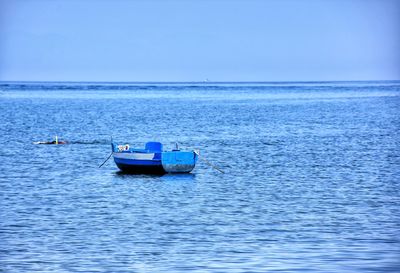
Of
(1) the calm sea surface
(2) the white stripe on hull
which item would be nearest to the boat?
(2) the white stripe on hull

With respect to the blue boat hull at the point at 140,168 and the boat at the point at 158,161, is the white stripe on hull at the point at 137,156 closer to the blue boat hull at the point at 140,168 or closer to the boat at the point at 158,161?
the boat at the point at 158,161

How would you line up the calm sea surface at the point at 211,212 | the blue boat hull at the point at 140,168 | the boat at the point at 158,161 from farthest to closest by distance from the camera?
1. the blue boat hull at the point at 140,168
2. the boat at the point at 158,161
3. the calm sea surface at the point at 211,212

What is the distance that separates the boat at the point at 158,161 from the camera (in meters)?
40.2

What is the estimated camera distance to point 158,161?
40156mm

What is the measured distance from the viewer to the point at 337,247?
22281 mm

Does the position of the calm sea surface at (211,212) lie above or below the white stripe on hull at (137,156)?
below

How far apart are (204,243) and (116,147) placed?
787 inches

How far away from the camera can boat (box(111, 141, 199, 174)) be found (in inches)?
1582

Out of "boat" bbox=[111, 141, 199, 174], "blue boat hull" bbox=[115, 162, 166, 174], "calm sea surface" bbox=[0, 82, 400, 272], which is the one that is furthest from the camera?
"blue boat hull" bbox=[115, 162, 166, 174]

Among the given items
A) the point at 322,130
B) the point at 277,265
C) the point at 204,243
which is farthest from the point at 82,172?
the point at 322,130

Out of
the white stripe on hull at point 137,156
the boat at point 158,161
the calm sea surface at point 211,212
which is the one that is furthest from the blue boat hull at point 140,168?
the calm sea surface at point 211,212

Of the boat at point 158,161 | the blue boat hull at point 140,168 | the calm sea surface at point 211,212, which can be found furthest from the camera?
the blue boat hull at point 140,168

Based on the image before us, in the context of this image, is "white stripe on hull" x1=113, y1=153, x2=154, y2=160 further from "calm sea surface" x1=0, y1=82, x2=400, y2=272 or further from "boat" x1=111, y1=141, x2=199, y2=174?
"calm sea surface" x1=0, y1=82, x2=400, y2=272

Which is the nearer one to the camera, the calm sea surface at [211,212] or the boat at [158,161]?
the calm sea surface at [211,212]
